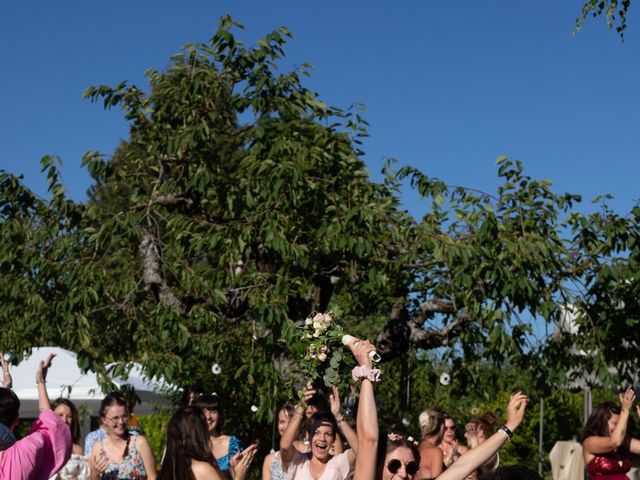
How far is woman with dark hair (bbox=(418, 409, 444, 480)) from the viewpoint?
25.0 feet

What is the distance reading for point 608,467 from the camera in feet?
27.7

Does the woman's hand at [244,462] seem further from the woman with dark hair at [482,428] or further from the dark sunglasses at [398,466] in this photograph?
the woman with dark hair at [482,428]

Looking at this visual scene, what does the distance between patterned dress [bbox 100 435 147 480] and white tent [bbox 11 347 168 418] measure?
5001 millimetres

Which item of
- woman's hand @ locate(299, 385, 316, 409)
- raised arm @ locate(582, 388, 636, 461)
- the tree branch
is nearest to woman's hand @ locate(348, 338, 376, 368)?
woman's hand @ locate(299, 385, 316, 409)

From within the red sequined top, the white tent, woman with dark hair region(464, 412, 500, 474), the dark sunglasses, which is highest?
the white tent

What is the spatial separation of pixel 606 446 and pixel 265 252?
4134mm

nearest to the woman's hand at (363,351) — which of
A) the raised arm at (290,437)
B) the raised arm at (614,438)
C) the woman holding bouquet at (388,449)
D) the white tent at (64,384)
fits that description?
the woman holding bouquet at (388,449)

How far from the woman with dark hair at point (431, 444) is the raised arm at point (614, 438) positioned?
124 cm

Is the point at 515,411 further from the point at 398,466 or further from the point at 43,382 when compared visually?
the point at 43,382

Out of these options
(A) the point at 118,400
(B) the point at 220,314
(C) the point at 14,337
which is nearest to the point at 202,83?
(B) the point at 220,314

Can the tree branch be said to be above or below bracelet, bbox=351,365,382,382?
above

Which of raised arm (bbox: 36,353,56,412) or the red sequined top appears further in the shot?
the red sequined top

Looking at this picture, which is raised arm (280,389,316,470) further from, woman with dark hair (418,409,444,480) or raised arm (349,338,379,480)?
raised arm (349,338,379,480)

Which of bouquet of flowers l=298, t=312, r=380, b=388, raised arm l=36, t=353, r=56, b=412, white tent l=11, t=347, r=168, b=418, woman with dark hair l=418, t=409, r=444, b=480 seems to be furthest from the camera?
white tent l=11, t=347, r=168, b=418
